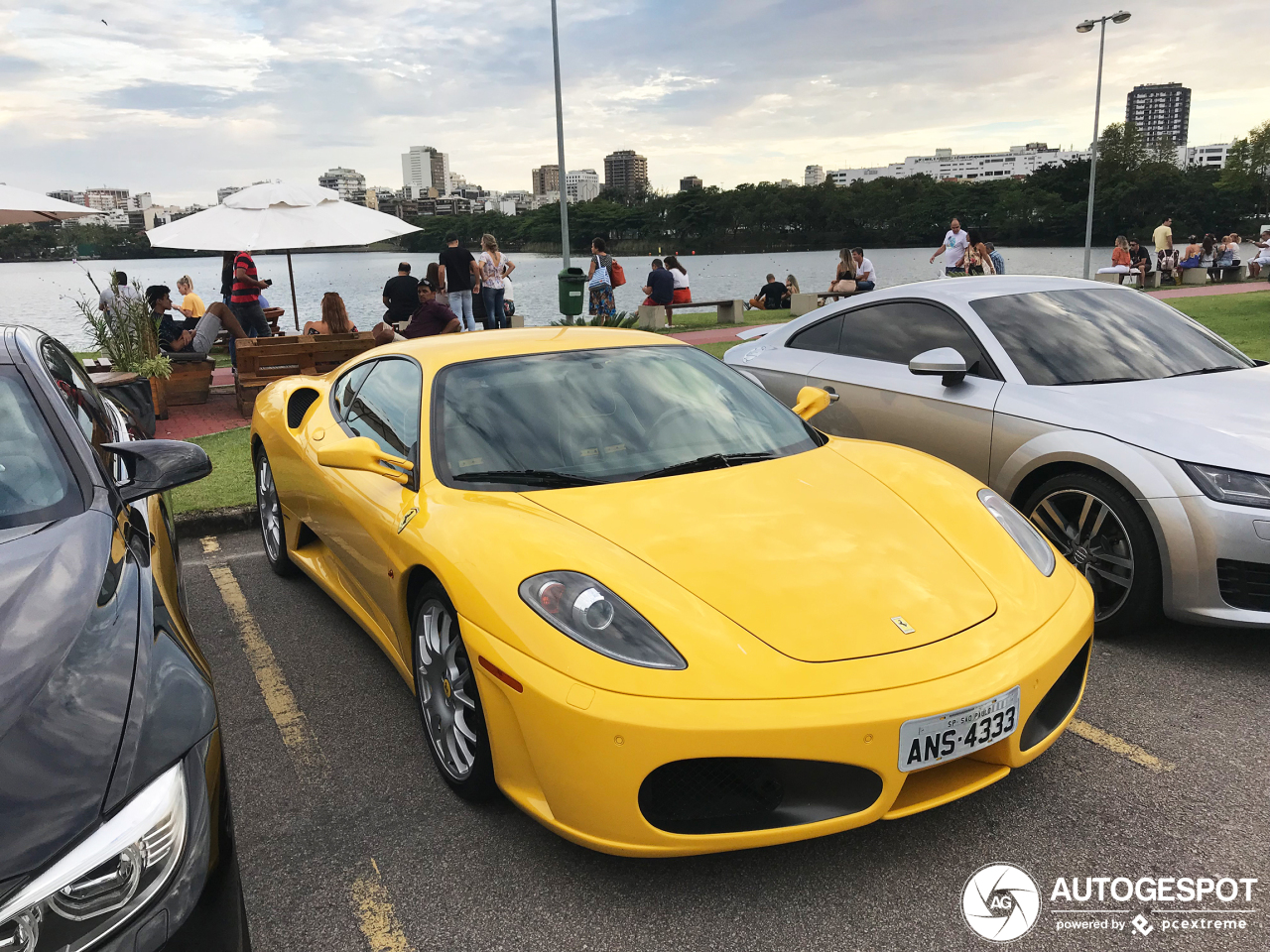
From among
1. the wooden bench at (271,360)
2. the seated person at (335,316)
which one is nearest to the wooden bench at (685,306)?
the seated person at (335,316)

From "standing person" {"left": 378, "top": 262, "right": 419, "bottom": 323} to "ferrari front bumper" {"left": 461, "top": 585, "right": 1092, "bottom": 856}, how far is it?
11765 mm

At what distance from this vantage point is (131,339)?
909cm

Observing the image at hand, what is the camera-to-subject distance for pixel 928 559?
2764 mm

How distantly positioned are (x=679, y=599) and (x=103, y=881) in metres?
1.40

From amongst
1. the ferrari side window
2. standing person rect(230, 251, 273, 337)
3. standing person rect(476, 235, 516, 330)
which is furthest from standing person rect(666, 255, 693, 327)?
the ferrari side window

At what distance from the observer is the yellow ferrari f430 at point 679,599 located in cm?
221

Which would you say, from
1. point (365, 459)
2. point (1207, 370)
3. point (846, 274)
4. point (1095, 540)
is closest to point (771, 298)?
point (846, 274)

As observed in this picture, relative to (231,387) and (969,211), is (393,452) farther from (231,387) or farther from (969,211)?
(969,211)

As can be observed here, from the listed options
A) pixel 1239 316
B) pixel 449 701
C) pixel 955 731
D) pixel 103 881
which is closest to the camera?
pixel 103 881

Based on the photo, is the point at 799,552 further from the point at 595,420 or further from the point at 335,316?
the point at 335,316

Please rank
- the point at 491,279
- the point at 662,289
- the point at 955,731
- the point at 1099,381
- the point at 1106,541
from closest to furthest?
the point at 955,731
the point at 1106,541
the point at 1099,381
the point at 491,279
the point at 662,289

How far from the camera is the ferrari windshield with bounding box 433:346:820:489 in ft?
10.4

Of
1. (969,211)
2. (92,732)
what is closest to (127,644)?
(92,732)

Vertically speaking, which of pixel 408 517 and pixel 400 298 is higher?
pixel 400 298
